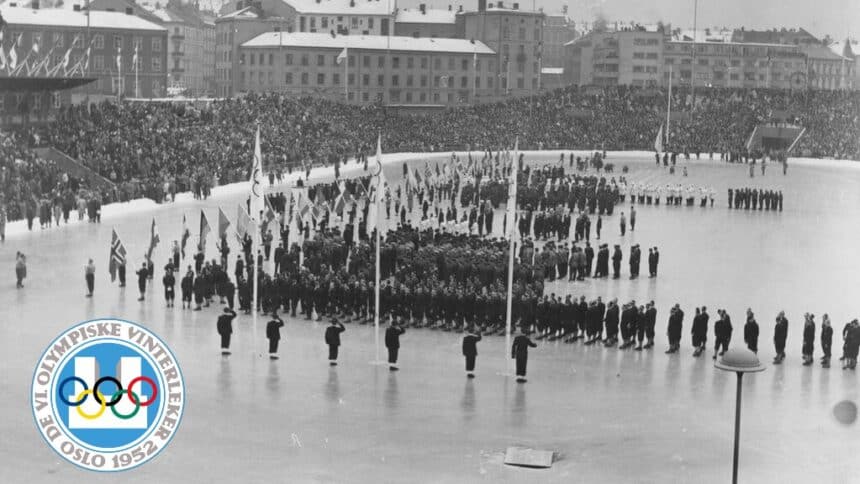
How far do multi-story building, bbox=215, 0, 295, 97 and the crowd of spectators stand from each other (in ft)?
104

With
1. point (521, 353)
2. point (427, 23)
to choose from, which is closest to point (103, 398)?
point (521, 353)

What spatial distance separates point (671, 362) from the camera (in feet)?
83.8

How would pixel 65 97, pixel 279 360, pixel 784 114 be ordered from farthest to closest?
pixel 784 114, pixel 65 97, pixel 279 360

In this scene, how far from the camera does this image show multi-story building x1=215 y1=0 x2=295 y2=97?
132750mm

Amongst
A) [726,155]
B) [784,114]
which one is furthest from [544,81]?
[726,155]

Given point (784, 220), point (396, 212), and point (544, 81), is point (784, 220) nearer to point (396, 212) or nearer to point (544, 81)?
point (396, 212)

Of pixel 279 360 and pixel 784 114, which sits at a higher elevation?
pixel 784 114

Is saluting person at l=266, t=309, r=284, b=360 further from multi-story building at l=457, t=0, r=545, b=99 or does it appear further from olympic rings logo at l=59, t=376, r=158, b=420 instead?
multi-story building at l=457, t=0, r=545, b=99

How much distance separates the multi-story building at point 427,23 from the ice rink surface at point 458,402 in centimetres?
10337

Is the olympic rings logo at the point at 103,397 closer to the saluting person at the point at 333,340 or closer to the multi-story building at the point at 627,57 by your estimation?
the saluting person at the point at 333,340

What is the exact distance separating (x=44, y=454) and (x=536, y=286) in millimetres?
14196

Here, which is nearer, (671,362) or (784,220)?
(671,362)

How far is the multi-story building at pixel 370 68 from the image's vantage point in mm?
117312

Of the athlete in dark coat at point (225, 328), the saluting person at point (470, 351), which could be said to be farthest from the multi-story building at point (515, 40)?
the saluting person at point (470, 351)
